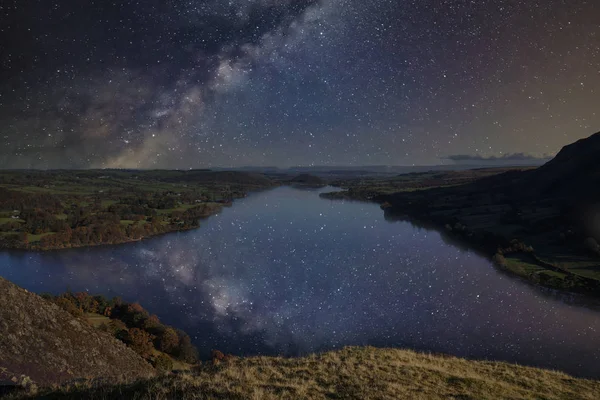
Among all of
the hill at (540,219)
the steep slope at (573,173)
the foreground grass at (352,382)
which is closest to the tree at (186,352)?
the foreground grass at (352,382)

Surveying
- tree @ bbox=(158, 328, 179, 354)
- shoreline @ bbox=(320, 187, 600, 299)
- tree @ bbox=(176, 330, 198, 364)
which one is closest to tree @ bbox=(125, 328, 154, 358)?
tree @ bbox=(158, 328, 179, 354)

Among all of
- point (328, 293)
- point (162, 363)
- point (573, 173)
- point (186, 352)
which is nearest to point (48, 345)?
point (162, 363)

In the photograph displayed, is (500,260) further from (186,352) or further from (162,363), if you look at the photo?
(162,363)

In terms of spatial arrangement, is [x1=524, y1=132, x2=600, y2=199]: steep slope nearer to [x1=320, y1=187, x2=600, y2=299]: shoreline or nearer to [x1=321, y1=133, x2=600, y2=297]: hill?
[x1=321, y1=133, x2=600, y2=297]: hill

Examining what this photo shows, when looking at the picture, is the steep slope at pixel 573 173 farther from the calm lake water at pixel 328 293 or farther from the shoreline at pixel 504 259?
the calm lake water at pixel 328 293

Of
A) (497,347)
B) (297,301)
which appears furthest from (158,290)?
(497,347)

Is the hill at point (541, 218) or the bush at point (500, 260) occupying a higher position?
the hill at point (541, 218)
